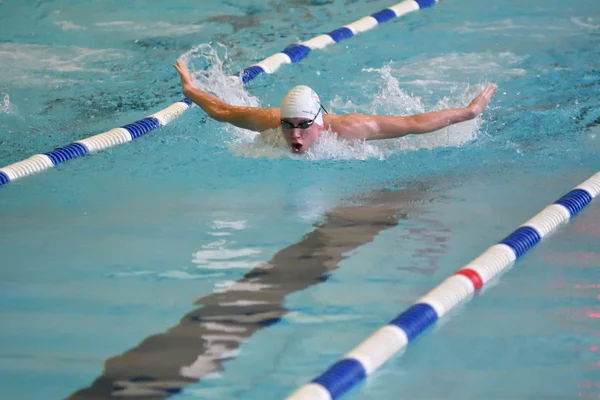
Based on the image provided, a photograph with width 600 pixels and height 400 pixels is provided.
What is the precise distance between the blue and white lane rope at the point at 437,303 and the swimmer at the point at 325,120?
694 mm

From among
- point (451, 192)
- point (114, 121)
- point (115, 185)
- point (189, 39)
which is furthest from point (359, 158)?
point (189, 39)

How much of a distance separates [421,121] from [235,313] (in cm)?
181

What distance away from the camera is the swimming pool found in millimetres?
2912

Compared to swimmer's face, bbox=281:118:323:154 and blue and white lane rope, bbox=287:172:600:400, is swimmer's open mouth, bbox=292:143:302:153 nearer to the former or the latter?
swimmer's face, bbox=281:118:323:154

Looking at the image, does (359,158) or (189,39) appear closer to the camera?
(359,158)

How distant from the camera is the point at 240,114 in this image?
498 centimetres

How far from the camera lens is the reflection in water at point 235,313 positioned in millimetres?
2803

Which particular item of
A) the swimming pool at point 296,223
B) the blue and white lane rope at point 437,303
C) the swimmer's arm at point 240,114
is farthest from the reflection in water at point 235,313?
the swimmer's arm at point 240,114

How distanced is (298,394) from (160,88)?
432 cm

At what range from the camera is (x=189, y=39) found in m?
7.77

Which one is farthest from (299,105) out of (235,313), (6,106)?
(6,106)

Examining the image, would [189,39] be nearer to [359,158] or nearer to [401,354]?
[359,158]

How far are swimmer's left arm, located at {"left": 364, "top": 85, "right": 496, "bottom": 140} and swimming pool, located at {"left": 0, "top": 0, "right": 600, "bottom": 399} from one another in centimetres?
20

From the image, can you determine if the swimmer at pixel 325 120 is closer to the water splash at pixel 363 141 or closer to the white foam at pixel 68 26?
the water splash at pixel 363 141
